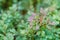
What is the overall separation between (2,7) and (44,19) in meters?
0.91

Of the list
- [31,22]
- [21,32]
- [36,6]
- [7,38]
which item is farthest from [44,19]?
[36,6]

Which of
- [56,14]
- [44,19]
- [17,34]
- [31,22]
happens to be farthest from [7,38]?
[56,14]

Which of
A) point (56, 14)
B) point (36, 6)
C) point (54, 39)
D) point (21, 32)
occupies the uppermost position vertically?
point (36, 6)

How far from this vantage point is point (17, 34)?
5.43ft

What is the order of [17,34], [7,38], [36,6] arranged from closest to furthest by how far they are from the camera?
1. [7,38]
2. [17,34]
3. [36,6]

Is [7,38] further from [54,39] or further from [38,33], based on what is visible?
[54,39]

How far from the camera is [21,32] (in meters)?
1.62

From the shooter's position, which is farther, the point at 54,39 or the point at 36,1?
the point at 36,1

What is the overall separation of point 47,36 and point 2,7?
1017mm

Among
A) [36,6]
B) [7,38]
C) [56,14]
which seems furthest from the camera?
[36,6]

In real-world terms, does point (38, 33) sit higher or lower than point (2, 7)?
lower

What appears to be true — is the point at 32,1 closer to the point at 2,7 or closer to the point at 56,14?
the point at 2,7

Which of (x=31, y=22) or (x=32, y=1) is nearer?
(x=31, y=22)

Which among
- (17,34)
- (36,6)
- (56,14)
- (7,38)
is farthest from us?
(36,6)
